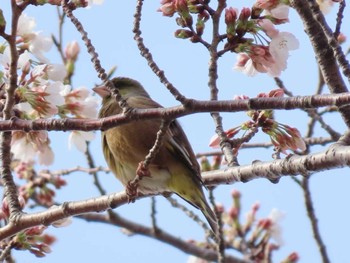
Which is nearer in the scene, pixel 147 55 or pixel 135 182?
pixel 147 55

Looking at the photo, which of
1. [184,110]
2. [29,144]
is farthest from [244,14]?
[29,144]

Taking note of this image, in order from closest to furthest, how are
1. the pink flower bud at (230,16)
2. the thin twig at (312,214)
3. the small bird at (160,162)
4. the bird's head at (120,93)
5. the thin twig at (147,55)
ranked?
the thin twig at (147,55) → the pink flower bud at (230,16) → the small bird at (160,162) → the bird's head at (120,93) → the thin twig at (312,214)

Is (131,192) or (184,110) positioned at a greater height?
(184,110)

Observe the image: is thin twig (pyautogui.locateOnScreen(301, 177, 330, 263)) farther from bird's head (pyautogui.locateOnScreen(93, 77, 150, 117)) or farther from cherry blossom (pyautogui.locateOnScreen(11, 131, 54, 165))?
cherry blossom (pyautogui.locateOnScreen(11, 131, 54, 165))

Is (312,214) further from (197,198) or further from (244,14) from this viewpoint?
(244,14)

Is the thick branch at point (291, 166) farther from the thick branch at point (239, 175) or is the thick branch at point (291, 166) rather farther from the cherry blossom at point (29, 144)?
the cherry blossom at point (29, 144)

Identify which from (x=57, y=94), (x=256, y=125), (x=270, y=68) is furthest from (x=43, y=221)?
(x=270, y=68)

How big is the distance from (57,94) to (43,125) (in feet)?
2.18

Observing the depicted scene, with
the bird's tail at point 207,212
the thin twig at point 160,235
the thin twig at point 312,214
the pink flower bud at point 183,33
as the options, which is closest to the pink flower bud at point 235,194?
the thin twig at point 160,235

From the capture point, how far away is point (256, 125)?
3.40m

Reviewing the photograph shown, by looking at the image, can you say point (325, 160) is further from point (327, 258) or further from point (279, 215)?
point (279, 215)

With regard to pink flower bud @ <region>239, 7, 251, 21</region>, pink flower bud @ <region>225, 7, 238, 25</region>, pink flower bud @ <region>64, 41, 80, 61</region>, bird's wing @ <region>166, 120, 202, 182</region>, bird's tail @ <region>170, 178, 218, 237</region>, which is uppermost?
pink flower bud @ <region>64, 41, 80, 61</region>

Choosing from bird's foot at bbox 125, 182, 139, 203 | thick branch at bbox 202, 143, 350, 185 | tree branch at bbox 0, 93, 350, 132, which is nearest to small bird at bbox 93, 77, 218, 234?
bird's foot at bbox 125, 182, 139, 203

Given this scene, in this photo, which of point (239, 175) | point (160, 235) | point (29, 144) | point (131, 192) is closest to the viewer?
point (239, 175)
